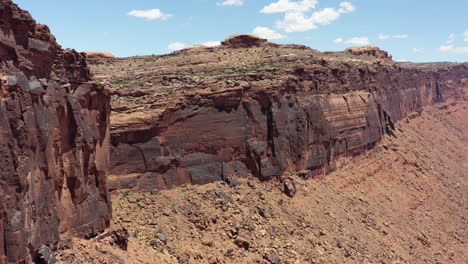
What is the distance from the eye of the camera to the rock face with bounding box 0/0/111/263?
11875 millimetres

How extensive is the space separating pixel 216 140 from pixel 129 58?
19.3 m

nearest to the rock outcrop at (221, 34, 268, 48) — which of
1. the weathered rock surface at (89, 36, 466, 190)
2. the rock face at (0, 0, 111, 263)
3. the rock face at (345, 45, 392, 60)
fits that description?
A: the weathered rock surface at (89, 36, 466, 190)

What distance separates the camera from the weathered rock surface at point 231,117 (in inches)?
974

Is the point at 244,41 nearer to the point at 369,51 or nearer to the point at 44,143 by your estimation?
the point at 369,51

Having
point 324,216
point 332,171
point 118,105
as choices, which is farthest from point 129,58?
point 324,216

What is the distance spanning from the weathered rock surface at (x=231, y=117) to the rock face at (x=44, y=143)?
6.62m

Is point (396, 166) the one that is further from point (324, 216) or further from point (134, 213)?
point (134, 213)

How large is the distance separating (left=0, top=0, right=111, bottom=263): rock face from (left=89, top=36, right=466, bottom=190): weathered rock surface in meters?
6.62

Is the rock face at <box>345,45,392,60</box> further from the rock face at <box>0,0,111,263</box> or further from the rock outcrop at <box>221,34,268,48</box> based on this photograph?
the rock face at <box>0,0,111,263</box>

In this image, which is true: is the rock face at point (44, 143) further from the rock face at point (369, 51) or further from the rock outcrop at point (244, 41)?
the rock face at point (369, 51)

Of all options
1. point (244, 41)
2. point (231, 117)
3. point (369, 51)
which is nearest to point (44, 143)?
point (231, 117)

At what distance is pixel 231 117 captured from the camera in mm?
27312

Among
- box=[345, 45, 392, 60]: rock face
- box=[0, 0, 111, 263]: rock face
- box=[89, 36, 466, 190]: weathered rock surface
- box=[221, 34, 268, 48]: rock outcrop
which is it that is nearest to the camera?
box=[0, 0, 111, 263]: rock face

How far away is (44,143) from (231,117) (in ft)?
49.1
